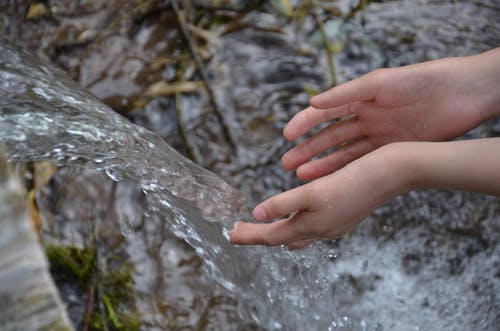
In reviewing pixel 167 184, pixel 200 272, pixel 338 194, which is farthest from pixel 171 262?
pixel 338 194

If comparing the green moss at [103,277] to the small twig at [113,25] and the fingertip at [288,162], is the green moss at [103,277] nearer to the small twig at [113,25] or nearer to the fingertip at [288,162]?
the fingertip at [288,162]

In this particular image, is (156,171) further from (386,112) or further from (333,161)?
(386,112)

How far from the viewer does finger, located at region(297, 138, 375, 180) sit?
172cm

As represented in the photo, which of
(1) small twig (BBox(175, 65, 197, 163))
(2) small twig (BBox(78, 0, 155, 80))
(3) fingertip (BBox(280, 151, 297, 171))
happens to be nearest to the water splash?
(3) fingertip (BBox(280, 151, 297, 171))

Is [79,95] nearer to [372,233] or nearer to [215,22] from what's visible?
[215,22]

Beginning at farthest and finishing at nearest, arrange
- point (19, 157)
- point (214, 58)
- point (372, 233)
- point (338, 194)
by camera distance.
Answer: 1. point (214, 58)
2. point (372, 233)
3. point (19, 157)
4. point (338, 194)

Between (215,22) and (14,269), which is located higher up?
(14,269)

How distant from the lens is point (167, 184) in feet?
5.82

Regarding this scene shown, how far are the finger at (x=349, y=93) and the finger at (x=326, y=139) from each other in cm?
10

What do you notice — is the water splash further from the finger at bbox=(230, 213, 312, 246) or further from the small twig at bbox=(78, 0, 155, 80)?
the small twig at bbox=(78, 0, 155, 80)

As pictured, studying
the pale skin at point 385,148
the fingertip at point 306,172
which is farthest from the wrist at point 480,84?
the fingertip at point 306,172

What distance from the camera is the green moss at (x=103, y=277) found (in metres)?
1.82

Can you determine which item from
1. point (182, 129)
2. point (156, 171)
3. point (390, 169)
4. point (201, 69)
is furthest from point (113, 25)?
point (390, 169)

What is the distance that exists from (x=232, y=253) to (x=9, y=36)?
1.34 metres
